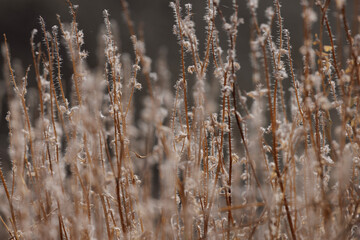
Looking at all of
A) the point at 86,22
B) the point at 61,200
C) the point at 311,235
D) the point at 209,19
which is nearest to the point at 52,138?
the point at 61,200

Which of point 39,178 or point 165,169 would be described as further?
point 39,178

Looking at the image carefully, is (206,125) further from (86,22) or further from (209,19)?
(86,22)

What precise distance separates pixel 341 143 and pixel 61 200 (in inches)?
24.1

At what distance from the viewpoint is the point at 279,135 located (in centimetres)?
89

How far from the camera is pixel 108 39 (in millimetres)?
1253

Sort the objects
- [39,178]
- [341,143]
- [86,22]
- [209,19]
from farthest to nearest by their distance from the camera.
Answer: [86,22] → [209,19] → [39,178] → [341,143]

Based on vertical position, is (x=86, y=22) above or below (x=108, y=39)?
above

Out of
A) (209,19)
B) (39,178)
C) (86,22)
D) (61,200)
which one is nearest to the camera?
(61,200)

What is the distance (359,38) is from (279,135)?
0.85 feet

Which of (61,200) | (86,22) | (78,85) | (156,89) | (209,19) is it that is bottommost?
(61,200)

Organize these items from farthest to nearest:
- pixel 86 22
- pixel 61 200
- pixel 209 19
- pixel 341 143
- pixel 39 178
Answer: pixel 86 22, pixel 209 19, pixel 39 178, pixel 61 200, pixel 341 143

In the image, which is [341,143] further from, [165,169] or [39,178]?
[39,178]

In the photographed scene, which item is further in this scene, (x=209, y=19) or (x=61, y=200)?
(x=209, y=19)

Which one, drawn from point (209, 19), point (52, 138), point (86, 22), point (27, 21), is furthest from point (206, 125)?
point (27, 21)
